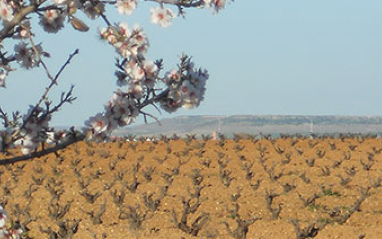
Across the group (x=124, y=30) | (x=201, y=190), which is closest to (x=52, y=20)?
(x=124, y=30)

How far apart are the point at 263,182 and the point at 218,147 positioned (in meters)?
7.78

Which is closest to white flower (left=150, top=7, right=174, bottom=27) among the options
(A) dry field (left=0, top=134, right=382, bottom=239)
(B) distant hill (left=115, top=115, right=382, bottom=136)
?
(A) dry field (left=0, top=134, right=382, bottom=239)

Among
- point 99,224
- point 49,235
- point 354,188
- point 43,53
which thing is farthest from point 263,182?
point 43,53

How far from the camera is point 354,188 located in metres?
18.7

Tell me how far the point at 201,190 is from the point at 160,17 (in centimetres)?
1197

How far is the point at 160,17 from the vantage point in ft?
21.6

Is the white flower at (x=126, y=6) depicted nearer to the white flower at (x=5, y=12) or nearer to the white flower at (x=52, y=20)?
the white flower at (x=52, y=20)

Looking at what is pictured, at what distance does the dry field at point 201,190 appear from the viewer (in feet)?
44.0

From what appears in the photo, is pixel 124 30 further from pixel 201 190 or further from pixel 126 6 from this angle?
pixel 201 190

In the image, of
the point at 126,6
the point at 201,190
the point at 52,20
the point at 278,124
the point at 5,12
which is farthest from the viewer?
the point at 278,124

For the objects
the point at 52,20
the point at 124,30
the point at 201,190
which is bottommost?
the point at 201,190

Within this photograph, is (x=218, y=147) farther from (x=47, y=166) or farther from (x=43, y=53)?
(x=43, y=53)

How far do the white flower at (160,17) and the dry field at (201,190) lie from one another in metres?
2.44

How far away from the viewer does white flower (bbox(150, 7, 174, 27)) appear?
21.5 ft
